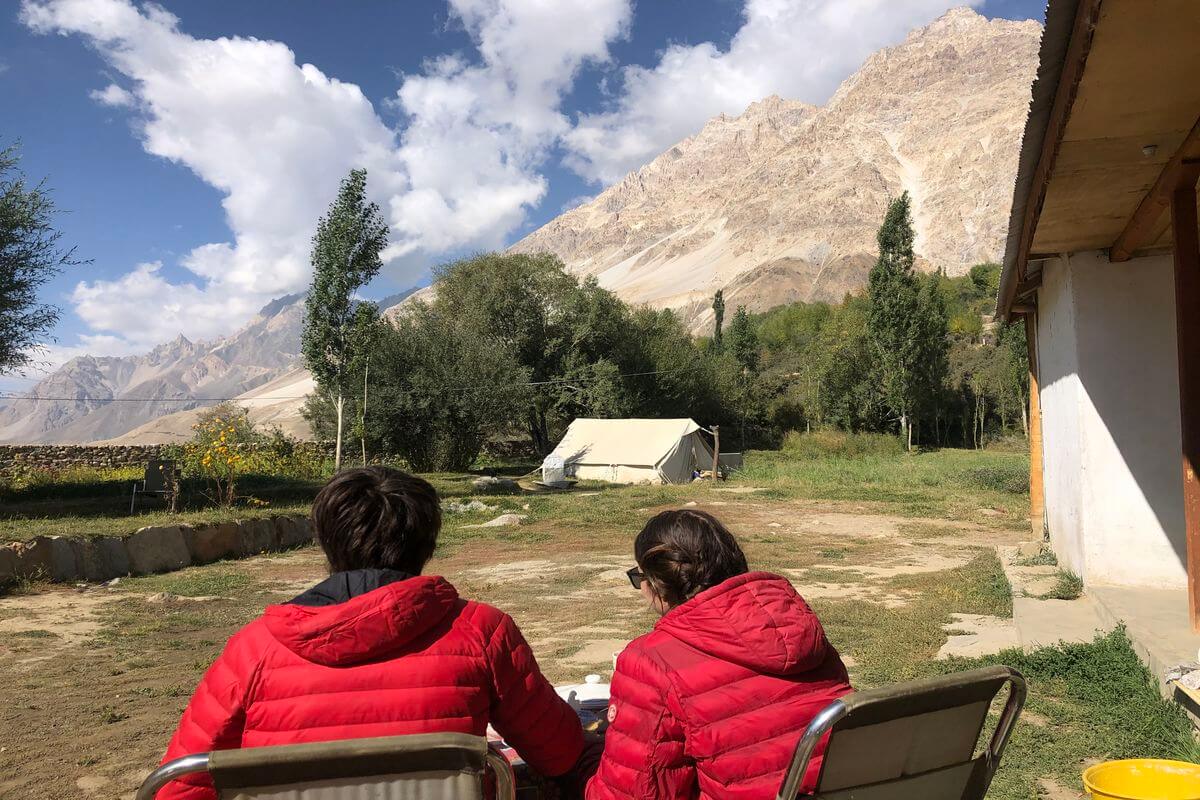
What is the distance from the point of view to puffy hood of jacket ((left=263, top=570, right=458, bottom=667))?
1.69 metres

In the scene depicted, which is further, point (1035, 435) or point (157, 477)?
point (157, 477)

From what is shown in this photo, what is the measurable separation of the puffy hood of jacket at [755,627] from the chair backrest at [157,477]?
15.0 m

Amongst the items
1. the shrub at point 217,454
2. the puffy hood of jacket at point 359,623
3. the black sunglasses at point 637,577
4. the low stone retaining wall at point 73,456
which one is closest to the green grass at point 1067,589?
the black sunglasses at point 637,577

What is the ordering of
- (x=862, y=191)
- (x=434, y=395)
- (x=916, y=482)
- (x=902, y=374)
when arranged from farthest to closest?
(x=862, y=191) < (x=902, y=374) < (x=434, y=395) < (x=916, y=482)

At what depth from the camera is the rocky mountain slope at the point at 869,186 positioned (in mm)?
122875

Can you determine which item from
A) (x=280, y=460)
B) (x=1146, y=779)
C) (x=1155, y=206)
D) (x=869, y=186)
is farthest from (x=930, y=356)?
(x=869, y=186)

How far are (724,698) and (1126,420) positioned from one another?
19.2 feet

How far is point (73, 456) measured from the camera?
22.4 m

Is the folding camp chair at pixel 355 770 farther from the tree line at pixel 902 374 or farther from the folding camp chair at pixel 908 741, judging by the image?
the tree line at pixel 902 374

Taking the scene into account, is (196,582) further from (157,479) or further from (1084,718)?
(1084,718)

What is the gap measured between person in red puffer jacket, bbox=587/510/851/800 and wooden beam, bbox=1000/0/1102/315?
2.38 metres

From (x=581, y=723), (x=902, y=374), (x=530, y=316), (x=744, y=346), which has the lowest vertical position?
(x=581, y=723)

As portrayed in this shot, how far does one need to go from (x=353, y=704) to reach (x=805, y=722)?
934mm

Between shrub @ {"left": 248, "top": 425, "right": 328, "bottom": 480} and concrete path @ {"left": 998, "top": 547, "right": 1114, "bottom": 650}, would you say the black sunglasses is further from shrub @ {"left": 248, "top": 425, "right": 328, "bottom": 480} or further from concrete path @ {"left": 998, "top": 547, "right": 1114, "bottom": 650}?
shrub @ {"left": 248, "top": 425, "right": 328, "bottom": 480}
